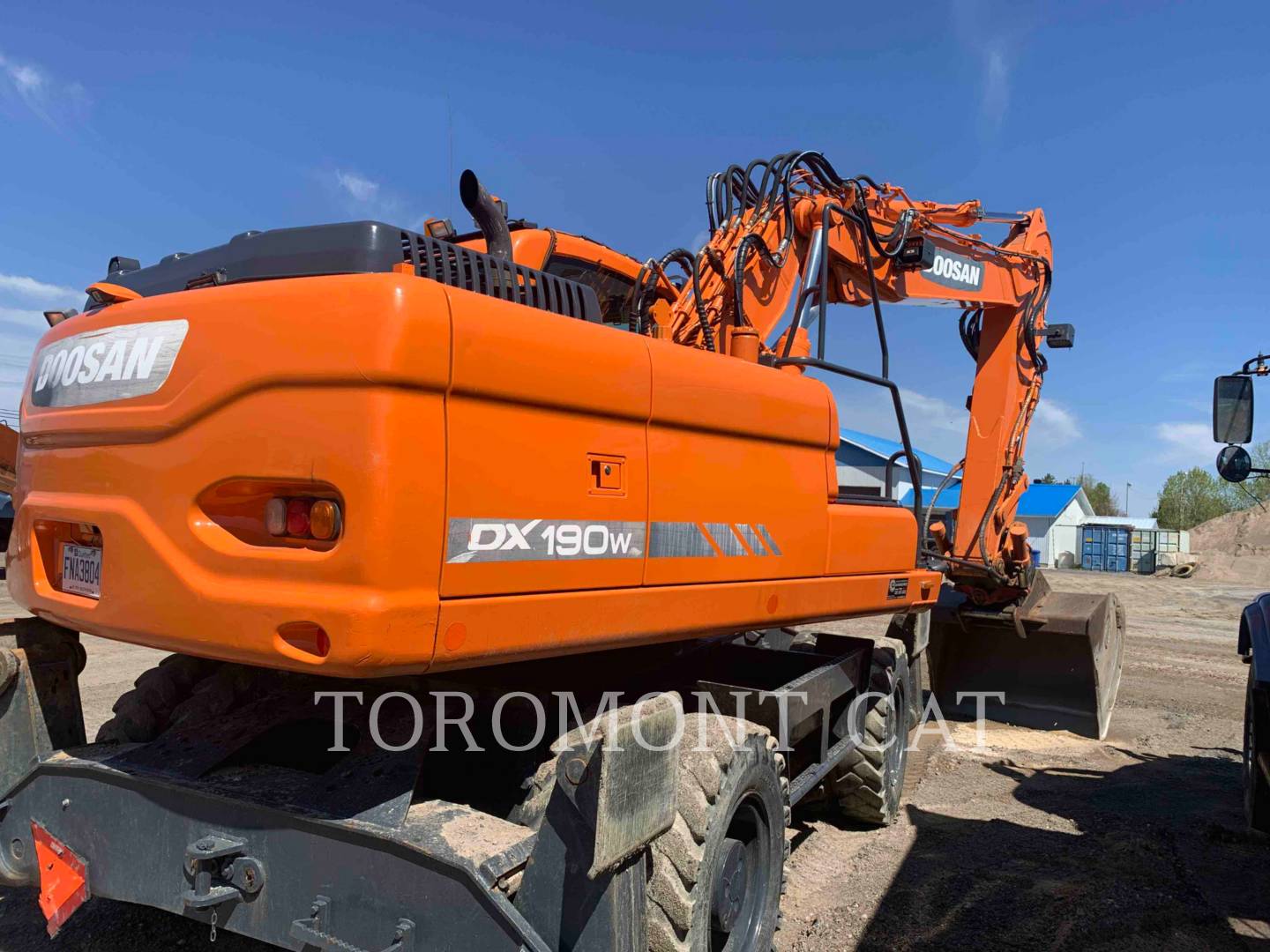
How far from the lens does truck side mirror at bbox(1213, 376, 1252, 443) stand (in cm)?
442

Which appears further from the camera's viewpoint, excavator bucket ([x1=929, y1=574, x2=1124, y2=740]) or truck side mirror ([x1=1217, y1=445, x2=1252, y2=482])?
excavator bucket ([x1=929, y1=574, x2=1124, y2=740])

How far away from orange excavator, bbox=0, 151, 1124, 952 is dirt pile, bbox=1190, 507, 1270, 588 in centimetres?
3104

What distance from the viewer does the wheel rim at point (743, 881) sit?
3.11 m

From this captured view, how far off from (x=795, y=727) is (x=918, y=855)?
1557mm

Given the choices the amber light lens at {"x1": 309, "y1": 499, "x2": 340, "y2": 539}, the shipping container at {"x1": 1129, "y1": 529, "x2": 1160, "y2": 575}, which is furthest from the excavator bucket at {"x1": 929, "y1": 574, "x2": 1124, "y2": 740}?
the shipping container at {"x1": 1129, "y1": 529, "x2": 1160, "y2": 575}

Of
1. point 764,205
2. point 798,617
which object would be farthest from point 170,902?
point 764,205

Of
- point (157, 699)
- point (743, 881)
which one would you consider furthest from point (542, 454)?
point (157, 699)

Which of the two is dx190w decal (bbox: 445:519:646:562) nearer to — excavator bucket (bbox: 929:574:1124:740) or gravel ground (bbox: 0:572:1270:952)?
gravel ground (bbox: 0:572:1270:952)

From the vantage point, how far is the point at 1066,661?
7.37 m

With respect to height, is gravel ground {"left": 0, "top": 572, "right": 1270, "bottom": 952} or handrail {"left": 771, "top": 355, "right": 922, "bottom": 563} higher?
handrail {"left": 771, "top": 355, "right": 922, "bottom": 563}

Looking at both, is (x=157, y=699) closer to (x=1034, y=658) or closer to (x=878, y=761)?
(x=878, y=761)

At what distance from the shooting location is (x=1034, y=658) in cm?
753

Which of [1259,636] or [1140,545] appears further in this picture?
[1140,545]

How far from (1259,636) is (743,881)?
2.73m
